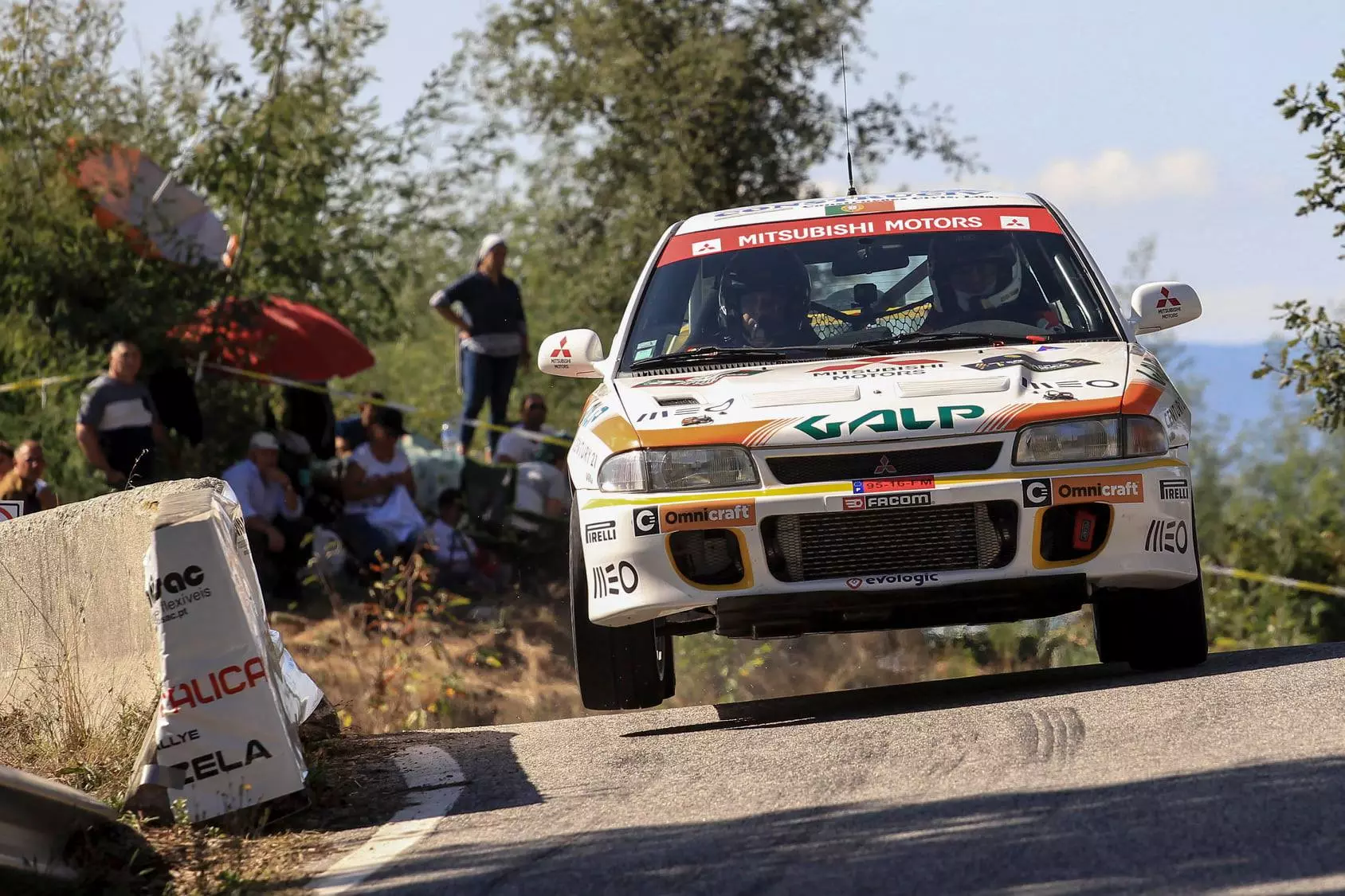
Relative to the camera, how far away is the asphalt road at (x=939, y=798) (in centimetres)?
443

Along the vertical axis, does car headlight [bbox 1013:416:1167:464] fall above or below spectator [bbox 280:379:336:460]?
below

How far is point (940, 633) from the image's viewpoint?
590 inches

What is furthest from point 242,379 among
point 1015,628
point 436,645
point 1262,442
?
point 1262,442

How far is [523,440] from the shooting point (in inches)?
601

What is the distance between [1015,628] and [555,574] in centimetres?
419

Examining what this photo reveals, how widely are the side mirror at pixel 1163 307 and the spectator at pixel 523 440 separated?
309 inches

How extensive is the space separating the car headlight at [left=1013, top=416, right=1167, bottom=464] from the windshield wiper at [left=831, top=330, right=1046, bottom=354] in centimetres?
82

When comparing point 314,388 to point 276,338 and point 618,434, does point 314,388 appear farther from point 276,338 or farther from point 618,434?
point 618,434

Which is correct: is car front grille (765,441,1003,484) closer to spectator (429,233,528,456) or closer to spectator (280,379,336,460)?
spectator (280,379,336,460)

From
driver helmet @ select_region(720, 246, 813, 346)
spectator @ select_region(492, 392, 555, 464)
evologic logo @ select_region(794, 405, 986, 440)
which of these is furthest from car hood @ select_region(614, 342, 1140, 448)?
spectator @ select_region(492, 392, 555, 464)

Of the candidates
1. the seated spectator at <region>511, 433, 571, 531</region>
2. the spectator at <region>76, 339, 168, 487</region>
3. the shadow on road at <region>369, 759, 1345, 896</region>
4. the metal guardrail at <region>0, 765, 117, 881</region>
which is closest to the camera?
the shadow on road at <region>369, 759, 1345, 896</region>

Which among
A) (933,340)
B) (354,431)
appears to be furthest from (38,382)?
(933,340)

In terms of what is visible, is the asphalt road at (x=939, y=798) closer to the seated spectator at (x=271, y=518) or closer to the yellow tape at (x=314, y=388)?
the seated spectator at (x=271, y=518)

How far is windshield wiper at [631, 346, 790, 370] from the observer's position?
24.3 ft
